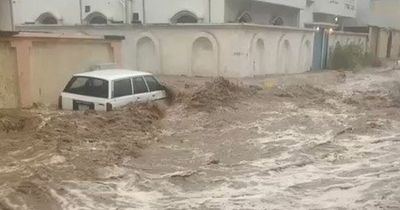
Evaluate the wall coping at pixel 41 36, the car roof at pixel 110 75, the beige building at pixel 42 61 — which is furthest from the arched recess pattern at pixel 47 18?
the car roof at pixel 110 75

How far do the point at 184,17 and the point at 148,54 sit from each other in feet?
12.4

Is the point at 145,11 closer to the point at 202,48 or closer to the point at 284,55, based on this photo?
the point at 202,48

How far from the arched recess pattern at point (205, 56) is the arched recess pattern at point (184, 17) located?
147 inches

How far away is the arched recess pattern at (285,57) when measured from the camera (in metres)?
23.8

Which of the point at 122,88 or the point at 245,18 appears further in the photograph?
the point at 245,18

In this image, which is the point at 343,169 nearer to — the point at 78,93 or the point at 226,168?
the point at 226,168

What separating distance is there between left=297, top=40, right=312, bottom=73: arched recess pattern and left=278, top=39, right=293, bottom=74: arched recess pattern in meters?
1.33

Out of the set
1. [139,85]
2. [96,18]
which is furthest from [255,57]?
[139,85]

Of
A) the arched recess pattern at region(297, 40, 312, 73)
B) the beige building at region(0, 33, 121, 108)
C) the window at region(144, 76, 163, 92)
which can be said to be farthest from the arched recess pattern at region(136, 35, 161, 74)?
the window at region(144, 76, 163, 92)

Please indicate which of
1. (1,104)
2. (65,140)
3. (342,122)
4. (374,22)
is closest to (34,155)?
(65,140)

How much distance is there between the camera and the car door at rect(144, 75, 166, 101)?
41.4 ft

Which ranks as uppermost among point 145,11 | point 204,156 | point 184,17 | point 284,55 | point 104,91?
point 145,11

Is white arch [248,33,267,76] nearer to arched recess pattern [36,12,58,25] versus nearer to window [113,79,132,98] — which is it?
A: window [113,79,132,98]

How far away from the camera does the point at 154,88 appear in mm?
12820
